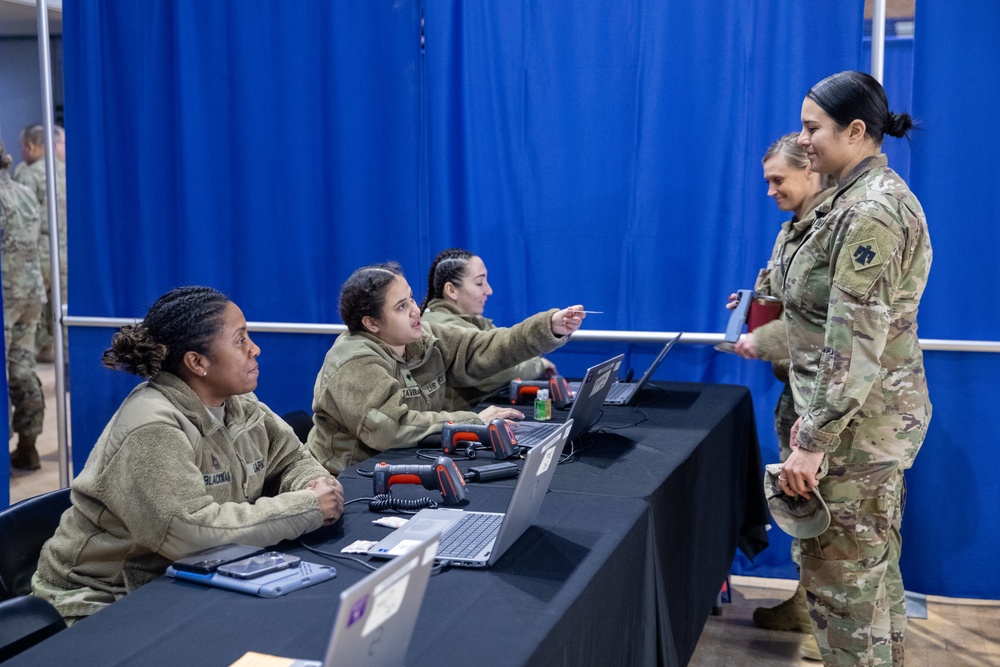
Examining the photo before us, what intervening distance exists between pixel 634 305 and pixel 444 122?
3.38ft

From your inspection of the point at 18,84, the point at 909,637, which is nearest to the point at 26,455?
the point at 909,637

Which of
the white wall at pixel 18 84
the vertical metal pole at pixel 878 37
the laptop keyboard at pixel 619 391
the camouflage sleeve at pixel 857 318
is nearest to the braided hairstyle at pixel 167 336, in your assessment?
the camouflage sleeve at pixel 857 318

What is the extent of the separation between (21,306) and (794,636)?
4.30m

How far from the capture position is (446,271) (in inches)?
134

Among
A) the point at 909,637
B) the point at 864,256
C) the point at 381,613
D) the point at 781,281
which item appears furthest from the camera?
the point at 909,637

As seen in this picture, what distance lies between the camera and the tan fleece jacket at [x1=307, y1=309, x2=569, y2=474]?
8.29ft

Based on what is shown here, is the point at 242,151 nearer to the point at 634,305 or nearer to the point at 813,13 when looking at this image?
the point at 634,305

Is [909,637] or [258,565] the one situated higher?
[258,565]

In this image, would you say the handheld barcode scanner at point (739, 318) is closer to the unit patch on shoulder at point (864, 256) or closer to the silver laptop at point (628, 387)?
the silver laptop at point (628, 387)

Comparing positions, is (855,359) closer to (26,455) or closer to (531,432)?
(531,432)

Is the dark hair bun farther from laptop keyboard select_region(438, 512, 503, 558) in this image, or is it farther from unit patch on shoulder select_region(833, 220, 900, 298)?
laptop keyboard select_region(438, 512, 503, 558)

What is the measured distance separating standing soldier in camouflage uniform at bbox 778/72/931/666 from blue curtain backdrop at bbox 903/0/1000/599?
45.7 inches

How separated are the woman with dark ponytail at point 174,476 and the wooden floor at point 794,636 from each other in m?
1.60

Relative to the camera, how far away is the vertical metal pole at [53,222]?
4.03 meters
